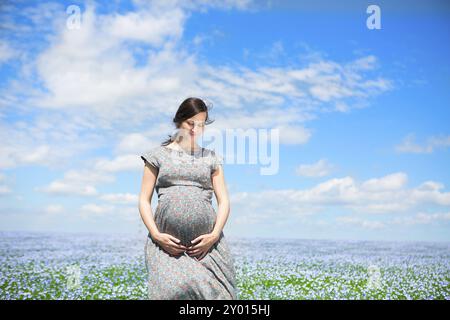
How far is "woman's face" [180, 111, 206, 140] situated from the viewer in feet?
9.59

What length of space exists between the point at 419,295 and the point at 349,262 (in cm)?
244

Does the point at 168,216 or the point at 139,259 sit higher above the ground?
the point at 168,216

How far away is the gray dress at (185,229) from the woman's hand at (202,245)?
3 centimetres

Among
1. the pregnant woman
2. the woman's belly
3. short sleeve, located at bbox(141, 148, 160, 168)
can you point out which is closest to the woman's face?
the pregnant woman

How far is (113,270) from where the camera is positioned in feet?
22.4

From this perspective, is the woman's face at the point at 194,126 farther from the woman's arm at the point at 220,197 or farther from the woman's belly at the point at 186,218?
the woman's belly at the point at 186,218

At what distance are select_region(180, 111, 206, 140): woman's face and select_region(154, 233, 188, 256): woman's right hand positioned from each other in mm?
591

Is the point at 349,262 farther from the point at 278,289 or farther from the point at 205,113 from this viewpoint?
the point at 205,113

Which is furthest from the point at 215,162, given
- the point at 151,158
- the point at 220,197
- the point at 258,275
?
the point at 258,275

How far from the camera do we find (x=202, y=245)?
2865mm

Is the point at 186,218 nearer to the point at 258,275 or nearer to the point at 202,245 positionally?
the point at 202,245
